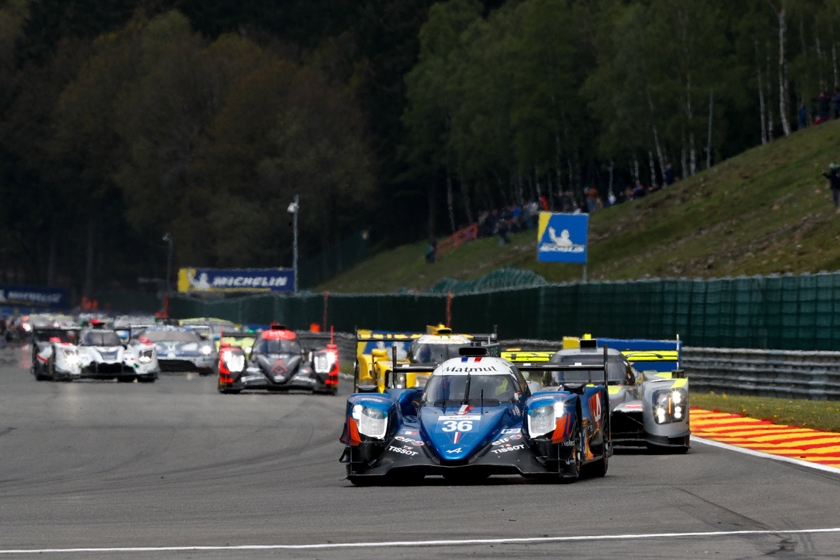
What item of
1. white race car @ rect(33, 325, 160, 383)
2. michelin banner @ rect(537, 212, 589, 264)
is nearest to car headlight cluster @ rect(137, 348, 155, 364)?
white race car @ rect(33, 325, 160, 383)

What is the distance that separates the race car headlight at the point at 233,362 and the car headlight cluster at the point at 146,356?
209 inches

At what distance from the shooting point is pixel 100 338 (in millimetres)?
35719

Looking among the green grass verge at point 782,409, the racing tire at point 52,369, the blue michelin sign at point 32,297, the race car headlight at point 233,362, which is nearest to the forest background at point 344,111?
the blue michelin sign at point 32,297

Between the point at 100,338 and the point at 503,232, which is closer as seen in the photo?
the point at 100,338

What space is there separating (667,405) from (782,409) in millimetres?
6265

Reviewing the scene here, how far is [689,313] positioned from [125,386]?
1169 centimetres

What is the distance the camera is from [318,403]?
2770 centimetres

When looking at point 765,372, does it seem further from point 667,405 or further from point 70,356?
point 70,356

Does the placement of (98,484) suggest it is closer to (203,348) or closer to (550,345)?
(550,345)

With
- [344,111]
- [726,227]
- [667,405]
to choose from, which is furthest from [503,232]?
[667,405]

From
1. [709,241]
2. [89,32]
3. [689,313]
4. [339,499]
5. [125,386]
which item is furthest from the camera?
[89,32]

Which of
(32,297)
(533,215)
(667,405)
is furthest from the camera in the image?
(32,297)

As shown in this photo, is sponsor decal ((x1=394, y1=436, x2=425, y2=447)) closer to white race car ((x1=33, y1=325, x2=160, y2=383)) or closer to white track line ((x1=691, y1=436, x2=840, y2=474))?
white track line ((x1=691, y1=436, x2=840, y2=474))

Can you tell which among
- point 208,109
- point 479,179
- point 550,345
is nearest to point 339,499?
point 550,345
